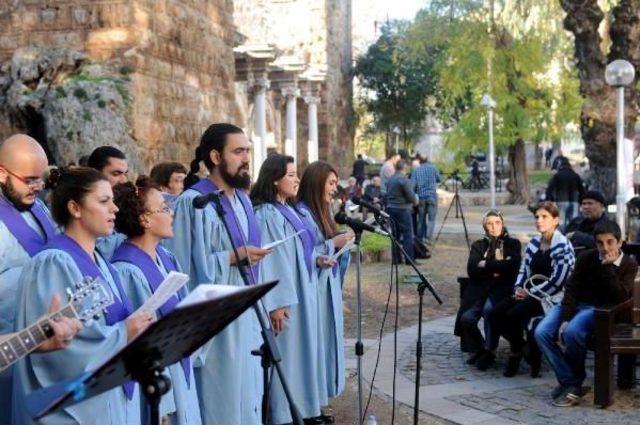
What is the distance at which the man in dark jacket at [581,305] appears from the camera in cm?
774

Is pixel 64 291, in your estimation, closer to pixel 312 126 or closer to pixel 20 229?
pixel 20 229

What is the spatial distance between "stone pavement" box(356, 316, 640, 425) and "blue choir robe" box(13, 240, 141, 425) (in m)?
3.84

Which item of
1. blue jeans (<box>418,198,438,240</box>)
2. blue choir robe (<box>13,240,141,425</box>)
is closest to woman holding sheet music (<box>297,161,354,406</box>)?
blue choir robe (<box>13,240,141,425</box>)

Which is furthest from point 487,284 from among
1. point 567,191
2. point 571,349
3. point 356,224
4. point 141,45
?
point 567,191

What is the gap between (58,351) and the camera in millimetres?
3918

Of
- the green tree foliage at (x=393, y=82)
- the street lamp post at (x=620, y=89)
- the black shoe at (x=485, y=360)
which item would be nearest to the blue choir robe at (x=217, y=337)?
the black shoe at (x=485, y=360)

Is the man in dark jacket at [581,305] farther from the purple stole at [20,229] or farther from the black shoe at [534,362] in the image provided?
the purple stole at [20,229]

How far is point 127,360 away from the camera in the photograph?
3209 millimetres

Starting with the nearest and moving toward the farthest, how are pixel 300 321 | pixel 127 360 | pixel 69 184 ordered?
1. pixel 127 360
2. pixel 69 184
3. pixel 300 321

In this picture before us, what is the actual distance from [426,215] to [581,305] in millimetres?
11981

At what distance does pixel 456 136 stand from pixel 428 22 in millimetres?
4099

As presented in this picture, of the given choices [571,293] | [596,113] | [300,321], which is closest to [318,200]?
[300,321]

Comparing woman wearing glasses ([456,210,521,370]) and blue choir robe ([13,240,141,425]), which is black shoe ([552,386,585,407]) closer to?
woman wearing glasses ([456,210,521,370])

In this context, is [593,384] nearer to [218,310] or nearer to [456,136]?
[218,310]
